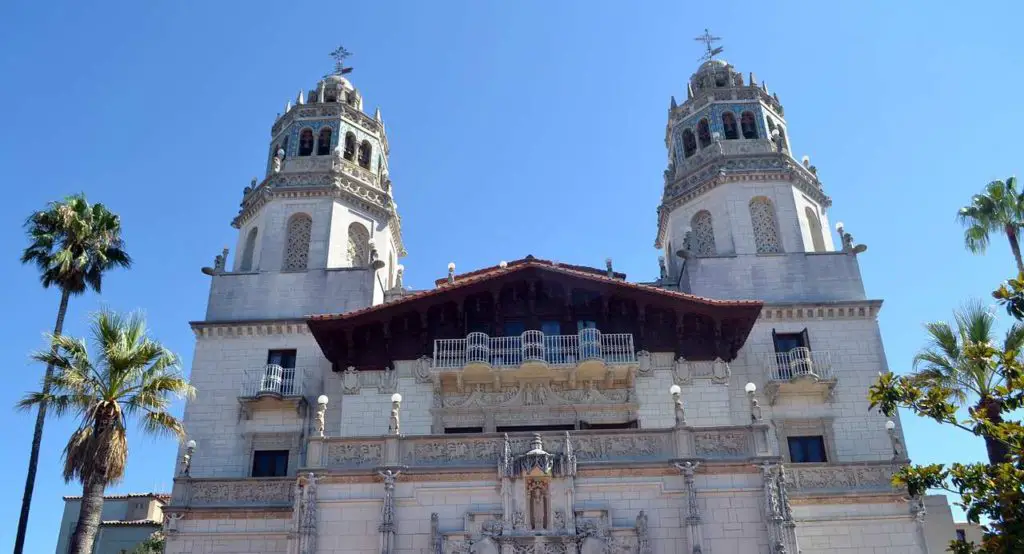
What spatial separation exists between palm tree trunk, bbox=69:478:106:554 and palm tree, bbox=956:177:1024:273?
1131 inches

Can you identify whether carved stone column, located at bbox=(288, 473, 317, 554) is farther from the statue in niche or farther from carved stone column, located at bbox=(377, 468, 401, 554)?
the statue in niche

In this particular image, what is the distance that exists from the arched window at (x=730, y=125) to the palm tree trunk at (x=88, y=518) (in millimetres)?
24918

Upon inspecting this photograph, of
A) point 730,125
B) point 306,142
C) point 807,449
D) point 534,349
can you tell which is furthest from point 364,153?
point 807,449

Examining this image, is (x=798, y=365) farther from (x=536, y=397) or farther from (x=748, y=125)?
(x=748, y=125)

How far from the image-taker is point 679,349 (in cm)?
2684

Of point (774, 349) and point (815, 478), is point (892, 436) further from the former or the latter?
point (774, 349)

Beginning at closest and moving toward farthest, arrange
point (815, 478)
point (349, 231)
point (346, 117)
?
point (815, 478) < point (349, 231) < point (346, 117)

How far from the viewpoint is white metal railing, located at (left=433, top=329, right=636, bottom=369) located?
25.8 meters

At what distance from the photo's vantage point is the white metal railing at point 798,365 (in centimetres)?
2692

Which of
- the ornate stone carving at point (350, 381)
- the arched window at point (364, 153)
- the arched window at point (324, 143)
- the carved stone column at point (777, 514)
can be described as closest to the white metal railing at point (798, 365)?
the carved stone column at point (777, 514)

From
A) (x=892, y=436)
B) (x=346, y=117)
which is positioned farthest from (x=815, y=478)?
(x=346, y=117)

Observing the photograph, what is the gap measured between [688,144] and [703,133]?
727 millimetres

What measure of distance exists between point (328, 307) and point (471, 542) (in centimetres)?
1129

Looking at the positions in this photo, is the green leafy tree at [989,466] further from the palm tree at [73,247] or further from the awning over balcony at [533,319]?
the palm tree at [73,247]
